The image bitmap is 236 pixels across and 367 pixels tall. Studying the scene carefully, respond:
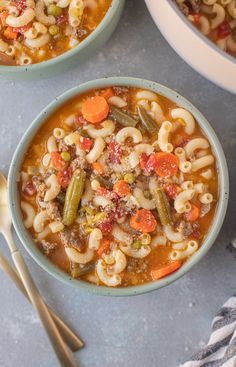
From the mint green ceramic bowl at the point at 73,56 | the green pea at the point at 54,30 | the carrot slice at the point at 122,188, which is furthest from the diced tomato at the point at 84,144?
the green pea at the point at 54,30

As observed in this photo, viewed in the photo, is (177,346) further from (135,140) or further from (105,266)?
(135,140)

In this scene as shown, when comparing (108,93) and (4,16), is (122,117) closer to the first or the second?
(108,93)

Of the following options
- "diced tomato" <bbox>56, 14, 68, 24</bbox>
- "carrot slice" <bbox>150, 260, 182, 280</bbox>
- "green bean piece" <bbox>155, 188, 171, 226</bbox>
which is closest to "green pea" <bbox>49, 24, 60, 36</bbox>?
"diced tomato" <bbox>56, 14, 68, 24</bbox>

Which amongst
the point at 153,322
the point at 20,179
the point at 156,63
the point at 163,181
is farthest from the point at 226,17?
the point at 153,322

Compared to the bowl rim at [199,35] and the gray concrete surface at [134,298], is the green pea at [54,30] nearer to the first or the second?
the gray concrete surface at [134,298]

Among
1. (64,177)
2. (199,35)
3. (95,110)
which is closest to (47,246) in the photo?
(64,177)

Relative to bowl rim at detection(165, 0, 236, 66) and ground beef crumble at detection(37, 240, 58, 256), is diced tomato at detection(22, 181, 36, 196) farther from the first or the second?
bowl rim at detection(165, 0, 236, 66)
